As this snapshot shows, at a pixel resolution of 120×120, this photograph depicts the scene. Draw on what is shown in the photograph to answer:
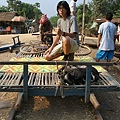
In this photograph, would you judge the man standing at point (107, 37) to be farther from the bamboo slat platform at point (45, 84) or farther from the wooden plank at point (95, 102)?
the wooden plank at point (95, 102)

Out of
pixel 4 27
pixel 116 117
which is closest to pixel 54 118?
pixel 116 117

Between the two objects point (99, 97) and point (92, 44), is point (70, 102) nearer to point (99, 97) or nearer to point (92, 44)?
point (99, 97)

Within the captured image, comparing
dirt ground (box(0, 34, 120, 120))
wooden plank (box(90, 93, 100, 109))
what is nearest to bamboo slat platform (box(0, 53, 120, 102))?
wooden plank (box(90, 93, 100, 109))


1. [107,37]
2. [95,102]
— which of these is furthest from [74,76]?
[107,37]

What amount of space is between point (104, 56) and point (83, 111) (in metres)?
2.34

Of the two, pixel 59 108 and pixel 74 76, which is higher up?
pixel 74 76

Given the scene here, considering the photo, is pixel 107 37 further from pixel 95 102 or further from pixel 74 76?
pixel 95 102

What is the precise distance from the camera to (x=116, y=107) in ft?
12.4

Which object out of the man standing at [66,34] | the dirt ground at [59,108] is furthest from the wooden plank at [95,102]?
the man standing at [66,34]

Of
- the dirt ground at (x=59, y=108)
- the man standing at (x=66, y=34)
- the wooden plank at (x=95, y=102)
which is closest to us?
the wooden plank at (x=95, y=102)

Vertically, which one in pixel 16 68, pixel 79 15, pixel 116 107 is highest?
pixel 79 15

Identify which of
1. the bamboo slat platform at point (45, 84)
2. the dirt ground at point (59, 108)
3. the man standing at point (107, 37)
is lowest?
the dirt ground at point (59, 108)

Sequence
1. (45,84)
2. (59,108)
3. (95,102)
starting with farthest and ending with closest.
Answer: (59,108) → (45,84) → (95,102)

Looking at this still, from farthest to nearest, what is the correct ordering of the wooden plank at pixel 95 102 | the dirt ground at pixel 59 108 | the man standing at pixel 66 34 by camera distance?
1. the man standing at pixel 66 34
2. the dirt ground at pixel 59 108
3. the wooden plank at pixel 95 102
